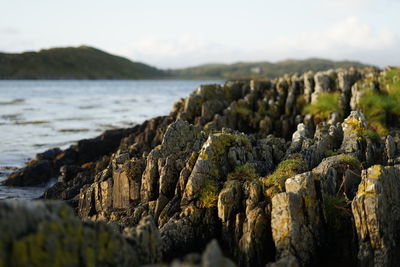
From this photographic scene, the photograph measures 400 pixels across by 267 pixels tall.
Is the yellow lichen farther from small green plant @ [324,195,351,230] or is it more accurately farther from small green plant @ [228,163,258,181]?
small green plant @ [228,163,258,181]

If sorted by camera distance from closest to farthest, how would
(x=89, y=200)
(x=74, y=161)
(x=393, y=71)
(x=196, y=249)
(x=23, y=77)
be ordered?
1. (x=196, y=249)
2. (x=89, y=200)
3. (x=74, y=161)
4. (x=393, y=71)
5. (x=23, y=77)

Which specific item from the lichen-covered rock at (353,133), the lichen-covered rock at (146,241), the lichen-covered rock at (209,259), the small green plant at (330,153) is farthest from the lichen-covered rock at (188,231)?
the lichen-covered rock at (353,133)

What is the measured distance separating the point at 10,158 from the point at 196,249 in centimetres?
2360

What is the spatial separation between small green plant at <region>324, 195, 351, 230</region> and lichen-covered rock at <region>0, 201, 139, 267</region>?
6.08 metres

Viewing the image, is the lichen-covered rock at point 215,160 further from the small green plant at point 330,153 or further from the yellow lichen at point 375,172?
the yellow lichen at point 375,172

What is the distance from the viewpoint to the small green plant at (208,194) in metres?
12.7

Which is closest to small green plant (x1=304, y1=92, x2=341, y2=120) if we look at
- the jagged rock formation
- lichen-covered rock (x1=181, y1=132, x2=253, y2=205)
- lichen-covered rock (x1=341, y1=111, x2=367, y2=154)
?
the jagged rock formation

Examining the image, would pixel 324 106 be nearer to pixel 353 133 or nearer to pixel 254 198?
pixel 353 133

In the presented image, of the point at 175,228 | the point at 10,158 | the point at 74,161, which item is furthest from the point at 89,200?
the point at 10,158

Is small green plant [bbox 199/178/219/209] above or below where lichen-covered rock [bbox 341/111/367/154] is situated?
below

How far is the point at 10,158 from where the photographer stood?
102ft

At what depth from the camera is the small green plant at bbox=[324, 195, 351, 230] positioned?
452 inches

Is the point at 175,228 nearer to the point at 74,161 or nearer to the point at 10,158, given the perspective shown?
the point at 74,161

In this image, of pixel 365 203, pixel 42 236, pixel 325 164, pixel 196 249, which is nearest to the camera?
pixel 42 236
